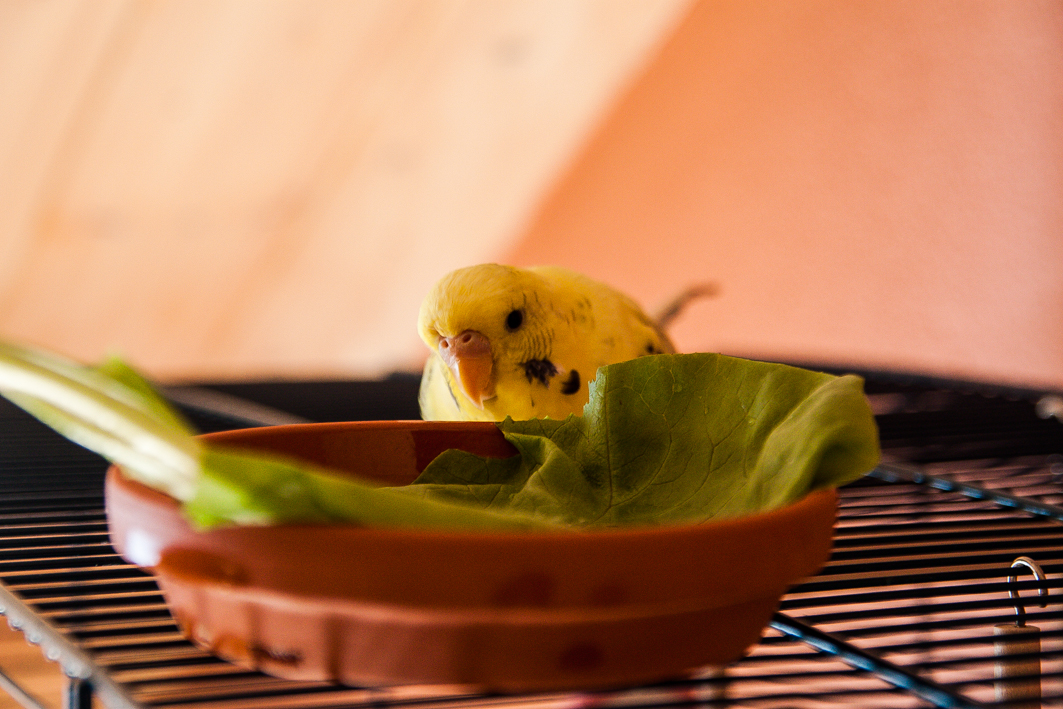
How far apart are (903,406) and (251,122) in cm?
149

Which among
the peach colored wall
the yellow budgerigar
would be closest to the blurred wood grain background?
the peach colored wall

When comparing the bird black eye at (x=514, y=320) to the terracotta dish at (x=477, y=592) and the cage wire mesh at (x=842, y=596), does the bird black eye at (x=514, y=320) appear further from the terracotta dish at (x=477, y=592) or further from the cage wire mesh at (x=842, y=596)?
the terracotta dish at (x=477, y=592)

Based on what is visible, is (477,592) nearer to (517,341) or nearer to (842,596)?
(842,596)

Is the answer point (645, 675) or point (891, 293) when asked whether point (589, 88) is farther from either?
point (645, 675)

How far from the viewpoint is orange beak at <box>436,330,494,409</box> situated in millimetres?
609

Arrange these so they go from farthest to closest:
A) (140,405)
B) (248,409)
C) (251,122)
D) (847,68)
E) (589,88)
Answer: (589,88), (251,122), (847,68), (248,409), (140,405)

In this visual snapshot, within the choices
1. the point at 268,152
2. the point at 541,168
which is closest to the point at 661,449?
the point at 268,152

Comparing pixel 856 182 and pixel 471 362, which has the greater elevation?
pixel 856 182

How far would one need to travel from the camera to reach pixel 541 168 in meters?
2.56

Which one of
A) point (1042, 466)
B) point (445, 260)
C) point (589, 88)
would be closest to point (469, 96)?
point (589, 88)

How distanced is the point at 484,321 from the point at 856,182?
49.7 inches

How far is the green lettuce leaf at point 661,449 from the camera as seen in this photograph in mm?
329

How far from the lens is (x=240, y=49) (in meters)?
1.75

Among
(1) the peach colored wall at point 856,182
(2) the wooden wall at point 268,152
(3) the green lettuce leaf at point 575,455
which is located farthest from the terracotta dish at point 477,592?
(2) the wooden wall at point 268,152
